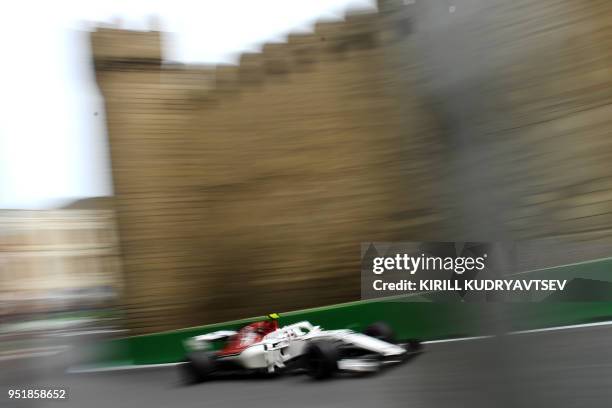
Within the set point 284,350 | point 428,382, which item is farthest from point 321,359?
point 428,382

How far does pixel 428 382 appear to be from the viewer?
0.49 meters

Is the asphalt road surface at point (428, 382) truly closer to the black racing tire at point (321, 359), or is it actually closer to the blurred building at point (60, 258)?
the black racing tire at point (321, 359)

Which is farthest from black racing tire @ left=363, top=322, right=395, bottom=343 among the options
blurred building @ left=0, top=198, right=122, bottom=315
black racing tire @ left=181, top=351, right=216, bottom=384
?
blurred building @ left=0, top=198, right=122, bottom=315

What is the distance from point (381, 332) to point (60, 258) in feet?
3.55

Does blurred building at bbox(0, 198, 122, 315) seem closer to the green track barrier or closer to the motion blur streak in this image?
the motion blur streak

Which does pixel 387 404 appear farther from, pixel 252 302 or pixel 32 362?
pixel 32 362

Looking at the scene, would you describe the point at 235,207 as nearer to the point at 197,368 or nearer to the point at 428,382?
the point at 197,368

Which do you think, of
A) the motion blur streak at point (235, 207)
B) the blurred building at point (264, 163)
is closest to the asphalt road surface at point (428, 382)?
the motion blur streak at point (235, 207)

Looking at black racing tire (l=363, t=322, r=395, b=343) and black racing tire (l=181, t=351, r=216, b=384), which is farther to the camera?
black racing tire (l=181, t=351, r=216, b=384)

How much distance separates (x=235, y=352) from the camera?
4.83 ft

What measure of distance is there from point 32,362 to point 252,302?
614 millimetres

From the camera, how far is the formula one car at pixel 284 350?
134cm

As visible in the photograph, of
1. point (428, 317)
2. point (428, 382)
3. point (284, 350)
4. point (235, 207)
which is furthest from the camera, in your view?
point (235, 207)

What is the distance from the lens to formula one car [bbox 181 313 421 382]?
134cm
